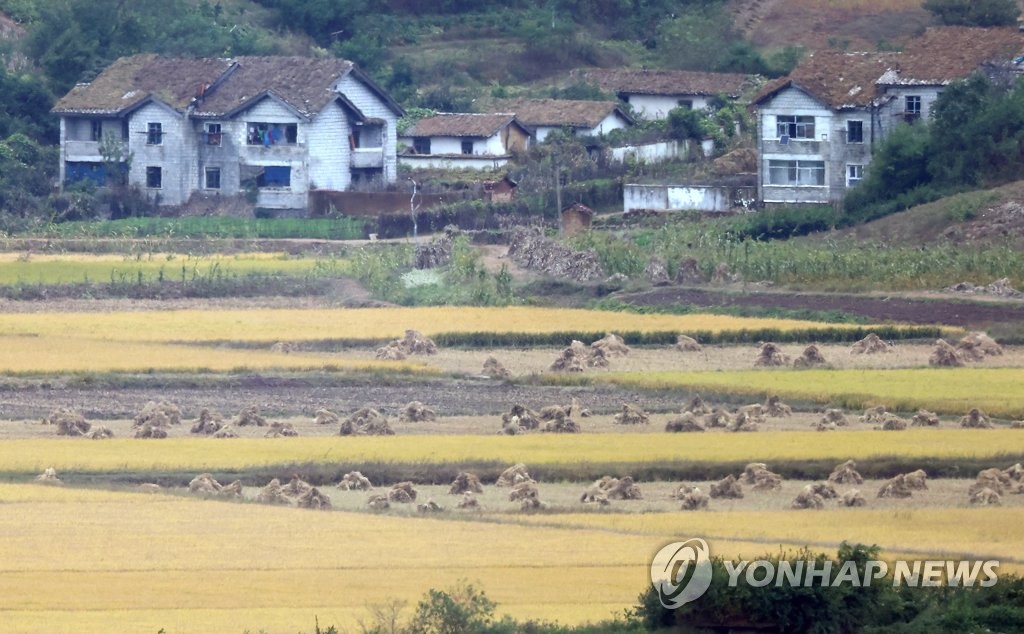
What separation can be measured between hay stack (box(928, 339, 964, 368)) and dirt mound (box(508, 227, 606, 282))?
1195 centimetres

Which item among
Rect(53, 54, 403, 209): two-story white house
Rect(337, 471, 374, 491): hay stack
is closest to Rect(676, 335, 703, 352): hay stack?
Rect(337, 471, 374, 491): hay stack

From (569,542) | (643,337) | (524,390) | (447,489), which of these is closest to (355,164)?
(643,337)

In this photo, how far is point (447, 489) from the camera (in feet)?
75.7

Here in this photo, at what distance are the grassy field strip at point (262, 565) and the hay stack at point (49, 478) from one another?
4.08 ft

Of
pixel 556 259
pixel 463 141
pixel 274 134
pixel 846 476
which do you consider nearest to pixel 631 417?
pixel 846 476

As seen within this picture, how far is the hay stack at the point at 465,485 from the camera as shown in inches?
885

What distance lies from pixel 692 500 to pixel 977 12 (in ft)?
175

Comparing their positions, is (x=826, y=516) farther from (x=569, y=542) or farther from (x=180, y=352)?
(x=180, y=352)

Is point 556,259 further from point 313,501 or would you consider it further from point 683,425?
point 313,501

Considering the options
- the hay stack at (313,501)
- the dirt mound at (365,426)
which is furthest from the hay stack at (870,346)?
the hay stack at (313,501)

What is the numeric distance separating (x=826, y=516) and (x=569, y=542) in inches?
123

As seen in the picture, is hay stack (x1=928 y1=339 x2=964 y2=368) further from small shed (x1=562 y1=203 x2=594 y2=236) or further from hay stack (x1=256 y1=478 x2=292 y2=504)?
small shed (x1=562 y1=203 x2=594 y2=236)

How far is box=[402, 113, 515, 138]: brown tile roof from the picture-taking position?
62531mm

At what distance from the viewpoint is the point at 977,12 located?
7031cm
